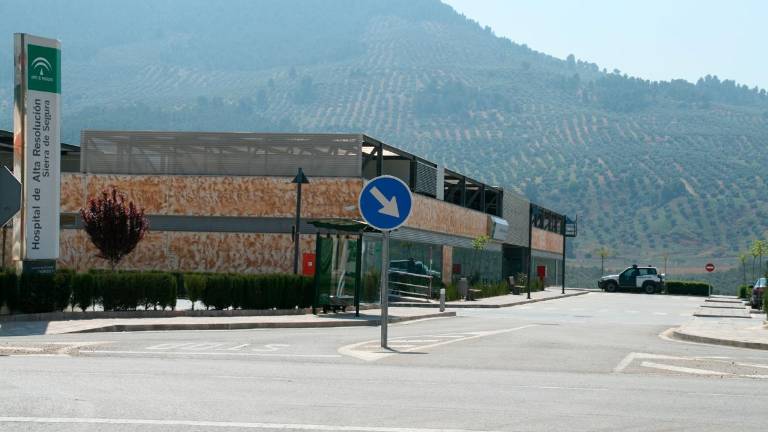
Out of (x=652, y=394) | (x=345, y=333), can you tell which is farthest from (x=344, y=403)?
(x=345, y=333)

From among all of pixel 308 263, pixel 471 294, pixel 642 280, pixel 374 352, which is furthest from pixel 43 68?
pixel 642 280

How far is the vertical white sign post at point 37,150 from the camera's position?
26.5 metres

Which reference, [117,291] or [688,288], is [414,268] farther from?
[688,288]

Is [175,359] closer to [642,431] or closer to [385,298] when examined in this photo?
[385,298]

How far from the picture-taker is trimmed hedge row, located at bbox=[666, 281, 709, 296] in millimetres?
91938

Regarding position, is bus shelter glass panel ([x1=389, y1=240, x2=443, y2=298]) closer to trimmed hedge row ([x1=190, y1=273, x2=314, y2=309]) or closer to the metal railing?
the metal railing

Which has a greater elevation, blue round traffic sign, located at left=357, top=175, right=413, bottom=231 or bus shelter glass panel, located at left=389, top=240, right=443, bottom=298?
blue round traffic sign, located at left=357, top=175, right=413, bottom=231

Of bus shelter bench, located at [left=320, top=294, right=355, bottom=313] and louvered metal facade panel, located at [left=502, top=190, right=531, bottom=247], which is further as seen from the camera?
louvered metal facade panel, located at [left=502, top=190, right=531, bottom=247]

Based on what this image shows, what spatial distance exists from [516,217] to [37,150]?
204 feet

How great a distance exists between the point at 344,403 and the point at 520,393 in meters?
2.27

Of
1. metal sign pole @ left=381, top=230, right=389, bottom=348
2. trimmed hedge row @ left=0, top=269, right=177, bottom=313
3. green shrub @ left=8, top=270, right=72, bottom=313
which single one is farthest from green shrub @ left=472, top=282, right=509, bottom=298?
metal sign pole @ left=381, top=230, right=389, bottom=348

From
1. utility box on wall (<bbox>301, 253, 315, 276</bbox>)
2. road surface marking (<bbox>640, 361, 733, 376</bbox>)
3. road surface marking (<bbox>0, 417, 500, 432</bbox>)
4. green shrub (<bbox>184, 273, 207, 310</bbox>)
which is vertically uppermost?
utility box on wall (<bbox>301, 253, 315, 276</bbox>)

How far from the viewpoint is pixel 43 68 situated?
26812mm

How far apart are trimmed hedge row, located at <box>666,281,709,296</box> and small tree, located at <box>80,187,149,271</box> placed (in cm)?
6040
